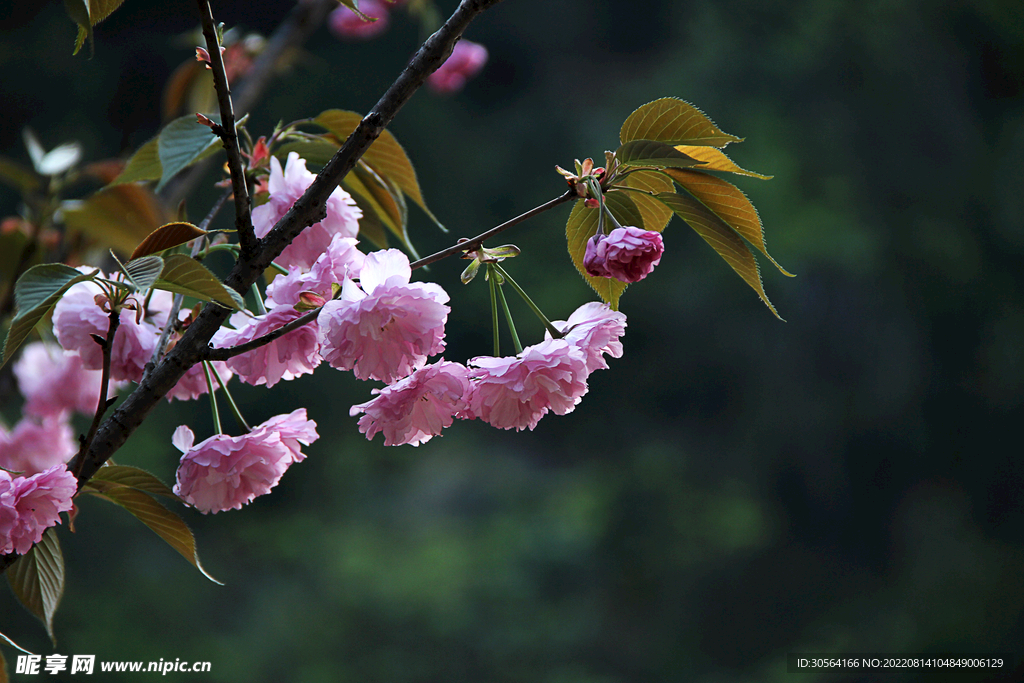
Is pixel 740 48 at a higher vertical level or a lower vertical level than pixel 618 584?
higher

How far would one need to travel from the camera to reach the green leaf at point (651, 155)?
28 centimetres

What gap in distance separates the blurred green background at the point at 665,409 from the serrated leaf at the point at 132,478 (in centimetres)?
276

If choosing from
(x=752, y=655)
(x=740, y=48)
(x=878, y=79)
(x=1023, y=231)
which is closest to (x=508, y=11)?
(x=740, y=48)

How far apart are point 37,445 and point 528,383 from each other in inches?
22.7

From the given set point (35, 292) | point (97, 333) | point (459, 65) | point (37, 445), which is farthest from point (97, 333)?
point (459, 65)

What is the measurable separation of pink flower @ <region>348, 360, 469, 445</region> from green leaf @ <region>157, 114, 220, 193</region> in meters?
0.14

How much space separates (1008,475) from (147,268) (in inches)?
158

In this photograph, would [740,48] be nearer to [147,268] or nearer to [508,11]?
[508,11]

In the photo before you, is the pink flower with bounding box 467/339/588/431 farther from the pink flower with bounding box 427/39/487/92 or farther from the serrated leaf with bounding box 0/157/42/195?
the pink flower with bounding box 427/39/487/92

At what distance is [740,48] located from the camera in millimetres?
3742

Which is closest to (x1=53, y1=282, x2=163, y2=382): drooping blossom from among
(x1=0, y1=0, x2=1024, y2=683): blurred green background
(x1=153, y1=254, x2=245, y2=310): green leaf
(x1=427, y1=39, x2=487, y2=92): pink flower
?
(x1=153, y1=254, x2=245, y2=310): green leaf

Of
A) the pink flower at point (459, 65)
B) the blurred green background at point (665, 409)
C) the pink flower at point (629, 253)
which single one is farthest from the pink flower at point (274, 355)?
the blurred green background at point (665, 409)

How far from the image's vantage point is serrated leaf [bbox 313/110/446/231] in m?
0.37

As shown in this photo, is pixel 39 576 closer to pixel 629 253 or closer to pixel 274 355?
pixel 274 355
